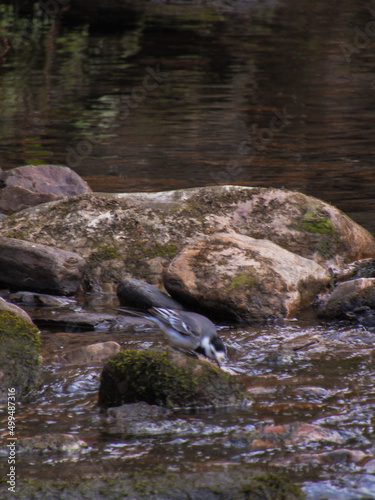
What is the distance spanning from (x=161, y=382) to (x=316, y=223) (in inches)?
129

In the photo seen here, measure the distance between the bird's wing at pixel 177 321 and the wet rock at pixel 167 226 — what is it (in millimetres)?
1779

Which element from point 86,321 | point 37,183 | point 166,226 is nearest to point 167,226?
point 166,226

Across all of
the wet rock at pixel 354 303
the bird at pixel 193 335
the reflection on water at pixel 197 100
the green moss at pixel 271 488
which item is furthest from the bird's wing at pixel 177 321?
the reflection on water at pixel 197 100

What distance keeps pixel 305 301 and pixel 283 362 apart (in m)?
1.33

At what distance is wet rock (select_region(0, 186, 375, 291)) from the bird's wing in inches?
70.0

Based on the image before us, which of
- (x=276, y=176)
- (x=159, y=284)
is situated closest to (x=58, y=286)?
(x=159, y=284)

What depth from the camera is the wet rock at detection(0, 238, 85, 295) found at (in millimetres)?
6023

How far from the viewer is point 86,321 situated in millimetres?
5453

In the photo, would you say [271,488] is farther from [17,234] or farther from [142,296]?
[17,234]

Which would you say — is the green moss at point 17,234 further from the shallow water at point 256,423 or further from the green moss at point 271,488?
the green moss at point 271,488

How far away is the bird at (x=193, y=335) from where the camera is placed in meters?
4.49

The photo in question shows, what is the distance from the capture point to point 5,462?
329cm

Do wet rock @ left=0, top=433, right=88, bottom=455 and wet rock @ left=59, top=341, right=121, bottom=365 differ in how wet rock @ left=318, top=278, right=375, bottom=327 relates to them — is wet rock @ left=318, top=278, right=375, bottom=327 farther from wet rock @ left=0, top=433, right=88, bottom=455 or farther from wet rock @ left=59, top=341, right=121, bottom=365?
wet rock @ left=0, top=433, right=88, bottom=455

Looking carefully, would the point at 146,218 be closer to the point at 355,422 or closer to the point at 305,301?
the point at 305,301
